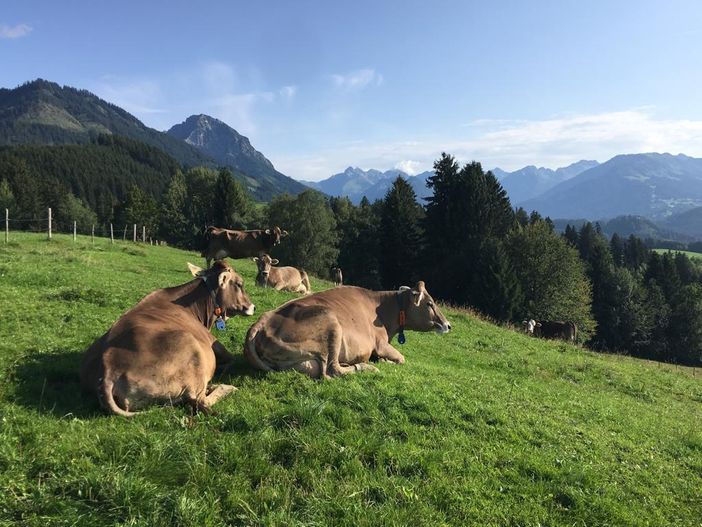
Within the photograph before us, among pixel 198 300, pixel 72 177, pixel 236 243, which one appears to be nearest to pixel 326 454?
pixel 198 300

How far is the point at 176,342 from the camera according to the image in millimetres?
6578

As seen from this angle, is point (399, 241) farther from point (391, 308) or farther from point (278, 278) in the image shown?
point (391, 308)

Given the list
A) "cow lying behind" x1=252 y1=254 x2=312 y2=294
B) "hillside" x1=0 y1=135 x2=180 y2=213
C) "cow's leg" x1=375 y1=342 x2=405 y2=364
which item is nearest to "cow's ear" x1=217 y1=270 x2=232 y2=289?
"cow's leg" x1=375 y1=342 x2=405 y2=364

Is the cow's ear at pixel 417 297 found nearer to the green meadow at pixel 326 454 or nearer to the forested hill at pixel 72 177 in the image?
the green meadow at pixel 326 454

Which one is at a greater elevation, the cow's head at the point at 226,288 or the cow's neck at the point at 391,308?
the cow's head at the point at 226,288

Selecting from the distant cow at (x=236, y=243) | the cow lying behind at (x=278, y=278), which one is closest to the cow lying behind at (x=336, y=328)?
the cow lying behind at (x=278, y=278)

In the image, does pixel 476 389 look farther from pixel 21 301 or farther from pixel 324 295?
pixel 21 301

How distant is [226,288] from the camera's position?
8.74m

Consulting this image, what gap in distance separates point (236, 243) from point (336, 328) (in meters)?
19.0

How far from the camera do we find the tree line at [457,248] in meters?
58.0

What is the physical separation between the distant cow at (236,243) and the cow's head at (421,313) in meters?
16.2

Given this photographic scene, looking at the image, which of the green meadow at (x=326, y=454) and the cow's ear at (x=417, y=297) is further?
the cow's ear at (x=417, y=297)

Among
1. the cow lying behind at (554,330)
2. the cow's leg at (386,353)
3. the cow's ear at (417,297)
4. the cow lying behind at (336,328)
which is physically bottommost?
the cow lying behind at (554,330)

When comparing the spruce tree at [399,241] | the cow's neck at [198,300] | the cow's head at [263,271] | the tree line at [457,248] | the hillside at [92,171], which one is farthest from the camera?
the hillside at [92,171]
